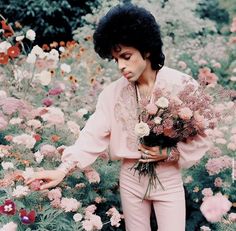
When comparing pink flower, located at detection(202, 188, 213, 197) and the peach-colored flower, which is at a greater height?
the peach-colored flower

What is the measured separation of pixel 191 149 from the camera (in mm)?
2814

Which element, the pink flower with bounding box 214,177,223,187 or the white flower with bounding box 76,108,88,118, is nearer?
the pink flower with bounding box 214,177,223,187

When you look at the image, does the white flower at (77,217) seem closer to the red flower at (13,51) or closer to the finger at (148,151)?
the finger at (148,151)

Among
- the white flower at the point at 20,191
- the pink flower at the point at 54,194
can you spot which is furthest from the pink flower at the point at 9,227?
the pink flower at the point at 54,194

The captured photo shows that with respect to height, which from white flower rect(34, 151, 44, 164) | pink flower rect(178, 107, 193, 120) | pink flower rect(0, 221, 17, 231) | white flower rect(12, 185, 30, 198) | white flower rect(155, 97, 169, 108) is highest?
white flower rect(155, 97, 169, 108)

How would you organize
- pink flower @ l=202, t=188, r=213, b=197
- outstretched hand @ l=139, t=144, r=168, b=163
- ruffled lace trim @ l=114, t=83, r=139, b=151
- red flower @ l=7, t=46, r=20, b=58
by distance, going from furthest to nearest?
red flower @ l=7, t=46, r=20, b=58 → pink flower @ l=202, t=188, r=213, b=197 → ruffled lace trim @ l=114, t=83, r=139, b=151 → outstretched hand @ l=139, t=144, r=168, b=163

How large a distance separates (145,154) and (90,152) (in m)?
0.33

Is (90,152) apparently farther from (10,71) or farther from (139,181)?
(10,71)

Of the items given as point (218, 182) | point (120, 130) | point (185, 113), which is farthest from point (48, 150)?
point (218, 182)

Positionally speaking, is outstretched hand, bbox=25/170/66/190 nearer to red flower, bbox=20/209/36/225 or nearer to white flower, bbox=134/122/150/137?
red flower, bbox=20/209/36/225

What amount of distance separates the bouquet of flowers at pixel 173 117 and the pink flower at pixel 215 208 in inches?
24.1

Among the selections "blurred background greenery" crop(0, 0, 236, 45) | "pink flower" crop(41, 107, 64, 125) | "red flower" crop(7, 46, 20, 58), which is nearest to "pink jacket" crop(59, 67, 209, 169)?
"pink flower" crop(41, 107, 64, 125)

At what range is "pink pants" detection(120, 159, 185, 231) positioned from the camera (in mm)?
2822

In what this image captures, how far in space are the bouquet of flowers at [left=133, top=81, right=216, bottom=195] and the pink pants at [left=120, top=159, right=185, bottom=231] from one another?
18 cm
